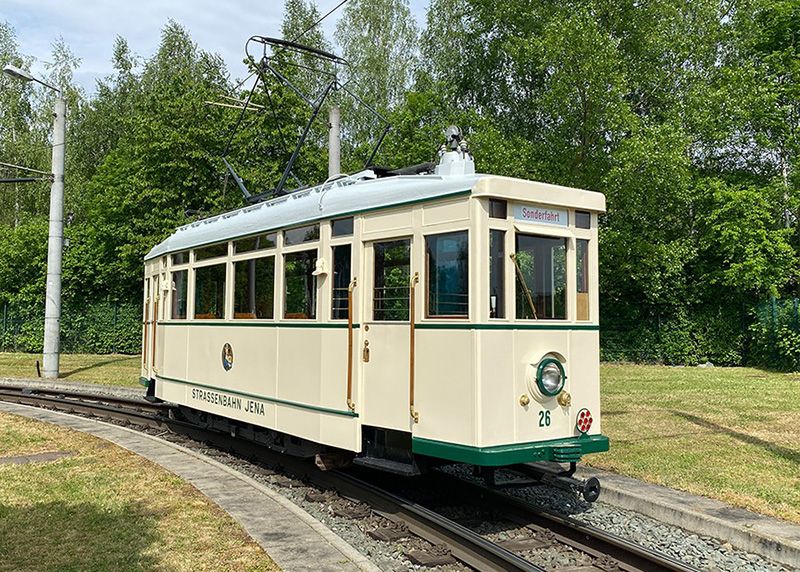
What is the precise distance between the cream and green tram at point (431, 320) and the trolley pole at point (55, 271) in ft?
49.0

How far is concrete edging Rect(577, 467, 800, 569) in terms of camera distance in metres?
6.11

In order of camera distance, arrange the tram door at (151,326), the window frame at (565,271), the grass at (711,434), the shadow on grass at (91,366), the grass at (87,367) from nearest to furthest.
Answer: the window frame at (565,271) → the grass at (711,434) → the tram door at (151,326) → the grass at (87,367) → the shadow on grass at (91,366)

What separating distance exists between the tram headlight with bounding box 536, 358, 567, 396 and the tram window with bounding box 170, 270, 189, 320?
6.22 m

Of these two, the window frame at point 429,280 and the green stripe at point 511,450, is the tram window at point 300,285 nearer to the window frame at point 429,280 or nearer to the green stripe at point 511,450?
the window frame at point 429,280

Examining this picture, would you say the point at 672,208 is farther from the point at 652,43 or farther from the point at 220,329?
the point at 220,329

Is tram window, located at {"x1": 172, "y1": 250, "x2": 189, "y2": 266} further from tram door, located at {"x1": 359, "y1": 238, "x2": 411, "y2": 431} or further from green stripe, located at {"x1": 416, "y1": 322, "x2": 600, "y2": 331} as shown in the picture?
green stripe, located at {"x1": 416, "y1": 322, "x2": 600, "y2": 331}

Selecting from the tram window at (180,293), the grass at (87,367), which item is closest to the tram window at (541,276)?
the tram window at (180,293)

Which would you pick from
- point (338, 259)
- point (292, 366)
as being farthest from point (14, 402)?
A: point (338, 259)

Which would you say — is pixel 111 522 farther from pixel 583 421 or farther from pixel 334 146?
pixel 334 146

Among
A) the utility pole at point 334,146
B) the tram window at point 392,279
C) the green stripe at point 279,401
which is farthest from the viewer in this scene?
the utility pole at point 334,146

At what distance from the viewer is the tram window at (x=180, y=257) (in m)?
11.1

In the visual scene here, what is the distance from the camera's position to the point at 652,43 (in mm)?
26406

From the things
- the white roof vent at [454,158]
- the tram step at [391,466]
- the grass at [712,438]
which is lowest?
the grass at [712,438]

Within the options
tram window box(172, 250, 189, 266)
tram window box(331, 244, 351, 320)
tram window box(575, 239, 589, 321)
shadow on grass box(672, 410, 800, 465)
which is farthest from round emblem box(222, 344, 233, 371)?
shadow on grass box(672, 410, 800, 465)
